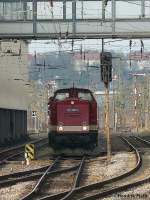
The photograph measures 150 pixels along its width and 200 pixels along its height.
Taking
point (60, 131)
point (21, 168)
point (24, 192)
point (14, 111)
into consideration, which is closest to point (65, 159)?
point (60, 131)

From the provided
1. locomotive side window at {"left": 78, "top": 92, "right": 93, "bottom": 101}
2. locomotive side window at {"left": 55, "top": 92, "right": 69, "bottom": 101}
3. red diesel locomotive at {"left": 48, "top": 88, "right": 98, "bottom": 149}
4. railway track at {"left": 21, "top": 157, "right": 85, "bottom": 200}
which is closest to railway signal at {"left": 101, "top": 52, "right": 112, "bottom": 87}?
red diesel locomotive at {"left": 48, "top": 88, "right": 98, "bottom": 149}

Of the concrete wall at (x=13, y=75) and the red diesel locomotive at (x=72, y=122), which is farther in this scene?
the concrete wall at (x=13, y=75)

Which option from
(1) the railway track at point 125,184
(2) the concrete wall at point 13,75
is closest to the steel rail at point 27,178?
(1) the railway track at point 125,184

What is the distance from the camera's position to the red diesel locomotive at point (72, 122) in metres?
27.3

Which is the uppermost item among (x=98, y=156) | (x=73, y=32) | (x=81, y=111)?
(x=73, y=32)

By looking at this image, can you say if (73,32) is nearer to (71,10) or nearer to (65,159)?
(71,10)

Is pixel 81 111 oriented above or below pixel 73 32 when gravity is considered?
below

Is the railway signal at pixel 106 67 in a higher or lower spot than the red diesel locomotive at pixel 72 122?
higher

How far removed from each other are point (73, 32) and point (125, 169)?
10.0 meters

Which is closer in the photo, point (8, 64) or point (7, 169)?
point (7, 169)

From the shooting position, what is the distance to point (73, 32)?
29.9 metres

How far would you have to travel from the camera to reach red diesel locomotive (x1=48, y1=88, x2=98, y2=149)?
27.3 meters

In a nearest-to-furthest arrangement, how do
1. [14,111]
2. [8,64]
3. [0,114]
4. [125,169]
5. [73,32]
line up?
[125,169], [73,32], [0,114], [14,111], [8,64]

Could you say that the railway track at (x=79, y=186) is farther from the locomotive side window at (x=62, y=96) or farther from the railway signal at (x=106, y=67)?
the locomotive side window at (x=62, y=96)
